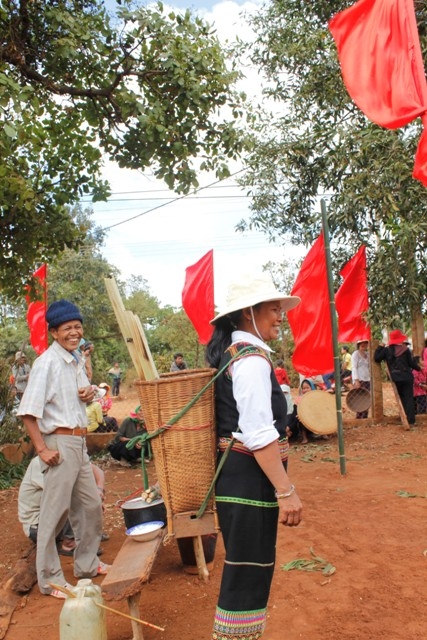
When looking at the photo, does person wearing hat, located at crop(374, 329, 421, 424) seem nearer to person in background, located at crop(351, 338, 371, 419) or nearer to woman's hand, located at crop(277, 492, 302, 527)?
person in background, located at crop(351, 338, 371, 419)

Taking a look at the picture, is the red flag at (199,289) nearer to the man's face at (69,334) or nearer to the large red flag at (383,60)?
the large red flag at (383,60)

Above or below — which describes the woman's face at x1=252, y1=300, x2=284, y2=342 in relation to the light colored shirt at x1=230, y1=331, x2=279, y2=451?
above

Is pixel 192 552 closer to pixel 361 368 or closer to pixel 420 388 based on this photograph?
pixel 420 388

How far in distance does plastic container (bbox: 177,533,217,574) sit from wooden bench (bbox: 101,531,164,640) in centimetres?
68

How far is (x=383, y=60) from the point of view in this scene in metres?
4.27

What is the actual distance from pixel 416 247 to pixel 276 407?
6.74 m

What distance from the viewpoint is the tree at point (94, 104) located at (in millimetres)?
5453

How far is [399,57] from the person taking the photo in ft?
13.7

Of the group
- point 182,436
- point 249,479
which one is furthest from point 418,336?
point 249,479

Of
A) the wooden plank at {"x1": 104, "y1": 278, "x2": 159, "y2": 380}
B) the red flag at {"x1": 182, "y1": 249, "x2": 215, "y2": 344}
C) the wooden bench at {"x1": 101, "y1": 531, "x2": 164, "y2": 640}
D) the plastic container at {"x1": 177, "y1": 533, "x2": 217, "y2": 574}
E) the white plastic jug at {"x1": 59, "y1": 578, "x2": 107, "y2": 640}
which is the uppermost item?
the red flag at {"x1": 182, "y1": 249, "x2": 215, "y2": 344}

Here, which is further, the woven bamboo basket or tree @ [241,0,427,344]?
tree @ [241,0,427,344]

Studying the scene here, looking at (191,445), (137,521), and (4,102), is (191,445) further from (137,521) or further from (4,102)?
(4,102)

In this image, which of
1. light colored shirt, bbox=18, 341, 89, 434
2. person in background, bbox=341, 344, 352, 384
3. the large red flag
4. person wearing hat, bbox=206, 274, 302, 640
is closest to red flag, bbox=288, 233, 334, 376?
the large red flag

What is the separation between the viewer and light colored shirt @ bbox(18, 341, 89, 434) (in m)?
3.75
